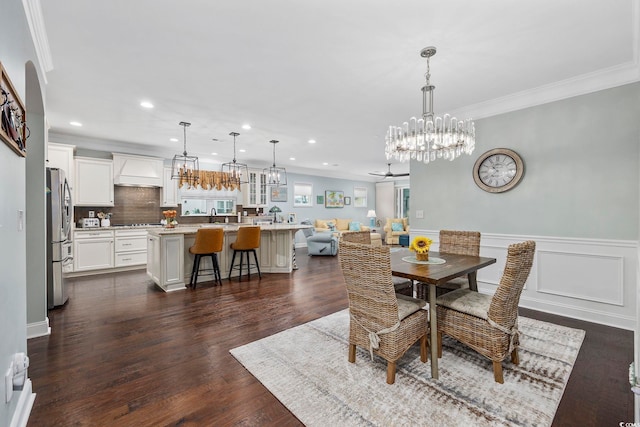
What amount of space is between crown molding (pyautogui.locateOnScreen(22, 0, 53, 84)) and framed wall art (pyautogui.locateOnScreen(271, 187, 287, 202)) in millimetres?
6178

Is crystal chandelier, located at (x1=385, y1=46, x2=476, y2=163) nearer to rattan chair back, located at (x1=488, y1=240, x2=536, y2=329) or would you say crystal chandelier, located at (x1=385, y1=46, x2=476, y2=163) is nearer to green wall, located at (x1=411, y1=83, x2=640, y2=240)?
rattan chair back, located at (x1=488, y1=240, x2=536, y2=329)

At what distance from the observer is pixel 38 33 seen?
221 centimetres

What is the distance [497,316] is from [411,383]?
2.44 feet

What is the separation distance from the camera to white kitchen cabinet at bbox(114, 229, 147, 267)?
565 cm

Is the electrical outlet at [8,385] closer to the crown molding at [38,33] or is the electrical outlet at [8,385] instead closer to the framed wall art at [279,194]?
the crown molding at [38,33]

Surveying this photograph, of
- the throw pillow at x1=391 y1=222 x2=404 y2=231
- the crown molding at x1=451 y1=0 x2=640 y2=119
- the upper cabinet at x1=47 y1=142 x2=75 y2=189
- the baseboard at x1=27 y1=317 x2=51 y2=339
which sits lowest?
the baseboard at x1=27 y1=317 x2=51 y2=339

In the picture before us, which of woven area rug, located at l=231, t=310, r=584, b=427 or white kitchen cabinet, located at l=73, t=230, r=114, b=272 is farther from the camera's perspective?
white kitchen cabinet, located at l=73, t=230, r=114, b=272

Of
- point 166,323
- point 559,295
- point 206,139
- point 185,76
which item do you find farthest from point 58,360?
point 559,295

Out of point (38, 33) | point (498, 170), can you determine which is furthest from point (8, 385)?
point (498, 170)

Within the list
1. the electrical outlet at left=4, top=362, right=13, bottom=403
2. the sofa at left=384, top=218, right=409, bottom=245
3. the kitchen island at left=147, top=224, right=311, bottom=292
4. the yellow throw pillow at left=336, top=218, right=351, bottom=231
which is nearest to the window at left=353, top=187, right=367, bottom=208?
the yellow throw pillow at left=336, top=218, right=351, bottom=231

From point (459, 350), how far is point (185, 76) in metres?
3.70

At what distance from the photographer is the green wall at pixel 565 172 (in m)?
2.95

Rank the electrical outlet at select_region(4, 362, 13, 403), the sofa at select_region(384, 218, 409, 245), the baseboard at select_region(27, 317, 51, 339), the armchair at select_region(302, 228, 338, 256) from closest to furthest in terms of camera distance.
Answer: the electrical outlet at select_region(4, 362, 13, 403), the baseboard at select_region(27, 317, 51, 339), the armchair at select_region(302, 228, 338, 256), the sofa at select_region(384, 218, 409, 245)

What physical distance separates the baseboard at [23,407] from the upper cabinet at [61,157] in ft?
14.3
